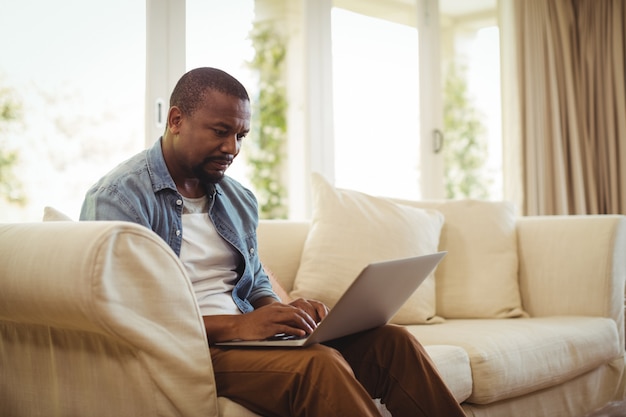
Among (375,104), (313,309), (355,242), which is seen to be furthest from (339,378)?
(375,104)

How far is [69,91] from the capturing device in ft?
8.51

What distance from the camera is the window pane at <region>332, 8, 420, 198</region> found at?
3.67 m

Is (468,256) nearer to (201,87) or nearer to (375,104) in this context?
(201,87)

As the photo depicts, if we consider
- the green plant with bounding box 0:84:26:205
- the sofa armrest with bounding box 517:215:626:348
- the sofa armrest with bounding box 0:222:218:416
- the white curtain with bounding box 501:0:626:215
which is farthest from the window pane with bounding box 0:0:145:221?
the white curtain with bounding box 501:0:626:215

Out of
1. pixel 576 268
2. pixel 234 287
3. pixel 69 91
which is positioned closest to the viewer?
pixel 234 287

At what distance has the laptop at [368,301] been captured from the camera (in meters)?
1.27

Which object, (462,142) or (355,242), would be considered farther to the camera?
(462,142)

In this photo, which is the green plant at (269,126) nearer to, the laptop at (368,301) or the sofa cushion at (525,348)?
the sofa cushion at (525,348)

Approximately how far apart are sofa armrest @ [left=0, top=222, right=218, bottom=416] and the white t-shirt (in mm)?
289

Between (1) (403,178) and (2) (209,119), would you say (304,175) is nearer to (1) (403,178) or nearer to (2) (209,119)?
(1) (403,178)

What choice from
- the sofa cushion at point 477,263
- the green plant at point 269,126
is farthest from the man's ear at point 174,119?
the green plant at point 269,126

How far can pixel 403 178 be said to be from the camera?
4.02 m

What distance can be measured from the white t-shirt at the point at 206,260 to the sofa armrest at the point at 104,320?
29 cm

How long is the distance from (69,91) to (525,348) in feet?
5.85
